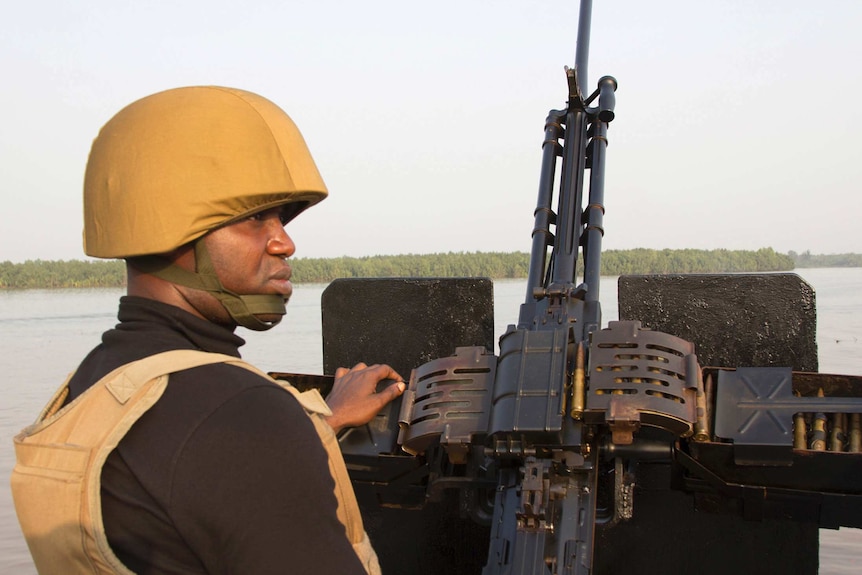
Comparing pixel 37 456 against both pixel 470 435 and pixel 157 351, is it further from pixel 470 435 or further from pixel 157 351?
pixel 470 435

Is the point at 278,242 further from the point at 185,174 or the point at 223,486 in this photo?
the point at 223,486

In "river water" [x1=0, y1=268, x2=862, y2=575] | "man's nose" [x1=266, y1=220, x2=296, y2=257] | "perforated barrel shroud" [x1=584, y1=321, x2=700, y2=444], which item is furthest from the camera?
"river water" [x1=0, y1=268, x2=862, y2=575]

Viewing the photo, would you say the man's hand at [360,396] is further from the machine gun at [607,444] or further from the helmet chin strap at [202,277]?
the helmet chin strap at [202,277]

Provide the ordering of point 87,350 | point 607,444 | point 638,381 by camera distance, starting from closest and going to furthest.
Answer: point 638,381 → point 607,444 → point 87,350

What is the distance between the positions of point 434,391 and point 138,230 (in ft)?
6.29

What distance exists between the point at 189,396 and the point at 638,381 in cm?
191

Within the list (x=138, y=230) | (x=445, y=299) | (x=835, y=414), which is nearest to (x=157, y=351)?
(x=138, y=230)

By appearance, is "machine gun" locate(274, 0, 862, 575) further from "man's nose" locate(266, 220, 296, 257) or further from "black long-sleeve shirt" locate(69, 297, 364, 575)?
"black long-sleeve shirt" locate(69, 297, 364, 575)

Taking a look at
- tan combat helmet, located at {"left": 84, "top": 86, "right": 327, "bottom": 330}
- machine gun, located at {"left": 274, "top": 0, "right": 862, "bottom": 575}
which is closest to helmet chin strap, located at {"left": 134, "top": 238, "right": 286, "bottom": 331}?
tan combat helmet, located at {"left": 84, "top": 86, "right": 327, "bottom": 330}

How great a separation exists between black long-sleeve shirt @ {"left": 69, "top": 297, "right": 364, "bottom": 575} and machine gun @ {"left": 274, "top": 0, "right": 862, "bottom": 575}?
5.27ft

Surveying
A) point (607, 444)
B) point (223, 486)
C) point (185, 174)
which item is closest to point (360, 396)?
point (607, 444)

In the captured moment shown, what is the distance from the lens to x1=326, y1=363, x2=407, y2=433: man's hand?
316cm

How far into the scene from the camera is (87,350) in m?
17.2

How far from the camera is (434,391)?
3.29 m
